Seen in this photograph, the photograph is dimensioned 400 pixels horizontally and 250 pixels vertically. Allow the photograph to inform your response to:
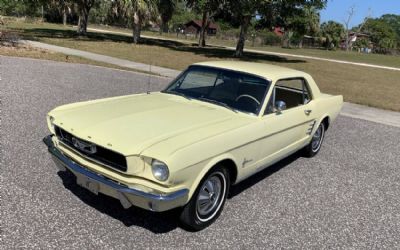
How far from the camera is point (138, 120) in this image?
13.5ft

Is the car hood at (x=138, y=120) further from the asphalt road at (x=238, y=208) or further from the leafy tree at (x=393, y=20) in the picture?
the leafy tree at (x=393, y=20)

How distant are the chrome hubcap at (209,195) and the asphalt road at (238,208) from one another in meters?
0.19

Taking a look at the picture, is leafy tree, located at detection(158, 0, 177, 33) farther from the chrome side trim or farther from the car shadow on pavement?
the chrome side trim

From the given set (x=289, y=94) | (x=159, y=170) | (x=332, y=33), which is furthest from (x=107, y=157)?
(x=332, y=33)

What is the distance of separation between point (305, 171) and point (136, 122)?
3085mm

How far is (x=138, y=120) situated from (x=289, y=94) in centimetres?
252

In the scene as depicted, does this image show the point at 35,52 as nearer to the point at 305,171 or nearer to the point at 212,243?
the point at 305,171

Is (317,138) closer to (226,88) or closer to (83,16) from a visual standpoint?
(226,88)

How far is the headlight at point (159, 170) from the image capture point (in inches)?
135

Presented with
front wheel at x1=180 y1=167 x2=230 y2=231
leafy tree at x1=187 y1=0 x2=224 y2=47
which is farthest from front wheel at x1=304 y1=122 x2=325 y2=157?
leafy tree at x1=187 y1=0 x2=224 y2=47

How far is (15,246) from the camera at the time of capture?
11.0ft

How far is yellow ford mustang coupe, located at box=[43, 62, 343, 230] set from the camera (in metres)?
3.49

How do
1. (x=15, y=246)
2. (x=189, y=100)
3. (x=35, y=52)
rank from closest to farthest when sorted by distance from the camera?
(x=15, y=246), (x=189, y=100), (x=35, y=52)

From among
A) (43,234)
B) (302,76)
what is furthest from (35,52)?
(43,234)
